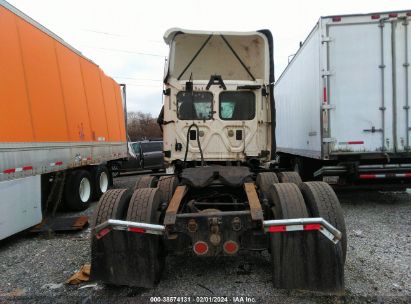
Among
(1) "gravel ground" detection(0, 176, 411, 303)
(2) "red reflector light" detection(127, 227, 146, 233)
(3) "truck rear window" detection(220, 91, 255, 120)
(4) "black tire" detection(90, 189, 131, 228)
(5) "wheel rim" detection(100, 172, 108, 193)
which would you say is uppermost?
→ (3) "truck rear window" detection(220, 91, 255, 120)

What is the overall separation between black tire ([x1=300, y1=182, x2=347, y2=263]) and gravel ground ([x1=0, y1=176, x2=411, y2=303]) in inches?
23.7

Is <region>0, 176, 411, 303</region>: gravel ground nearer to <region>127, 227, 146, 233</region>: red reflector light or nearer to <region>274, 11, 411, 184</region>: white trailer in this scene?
<region>127, 227, 146, 233</region>: red reflector light

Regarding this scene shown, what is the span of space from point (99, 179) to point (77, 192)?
1.77 meters

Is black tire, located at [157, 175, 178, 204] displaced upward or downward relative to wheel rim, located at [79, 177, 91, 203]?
upward

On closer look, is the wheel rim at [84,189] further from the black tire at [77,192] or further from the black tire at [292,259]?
the black tire at [292,259]

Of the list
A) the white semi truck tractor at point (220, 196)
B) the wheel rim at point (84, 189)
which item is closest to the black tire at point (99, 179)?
the wheel rim at point (84, 189)

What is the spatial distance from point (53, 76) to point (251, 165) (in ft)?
14.4

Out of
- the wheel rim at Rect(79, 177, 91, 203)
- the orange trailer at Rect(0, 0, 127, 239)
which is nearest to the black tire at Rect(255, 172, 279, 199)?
the orange trailer at Rect(0, 0, 127, 239)

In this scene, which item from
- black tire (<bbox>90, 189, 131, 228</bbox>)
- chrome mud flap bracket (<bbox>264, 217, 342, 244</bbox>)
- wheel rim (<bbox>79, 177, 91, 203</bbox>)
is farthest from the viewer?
wheel rim (<bbox>79, 177, 91, 203</bbox>)

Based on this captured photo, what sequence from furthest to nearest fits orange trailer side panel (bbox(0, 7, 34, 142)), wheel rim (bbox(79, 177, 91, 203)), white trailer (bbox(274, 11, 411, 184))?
wheel rim (bbox(79, 177, 91, 203))
white trailer (bbox(274, 11, 411, 184))
orange trailer side panel (bbox(0, 7, 34, 142))

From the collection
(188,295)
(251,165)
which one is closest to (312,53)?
(251,165)

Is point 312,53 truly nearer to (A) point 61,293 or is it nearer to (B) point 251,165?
(B) point 251,165

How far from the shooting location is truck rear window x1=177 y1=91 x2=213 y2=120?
6301 millimetres

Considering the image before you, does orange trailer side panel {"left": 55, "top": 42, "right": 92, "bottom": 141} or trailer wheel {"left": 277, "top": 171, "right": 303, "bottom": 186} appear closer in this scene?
trailer wheel {"left": 277, "top": 171, "right": 303, "bottom": 186}
